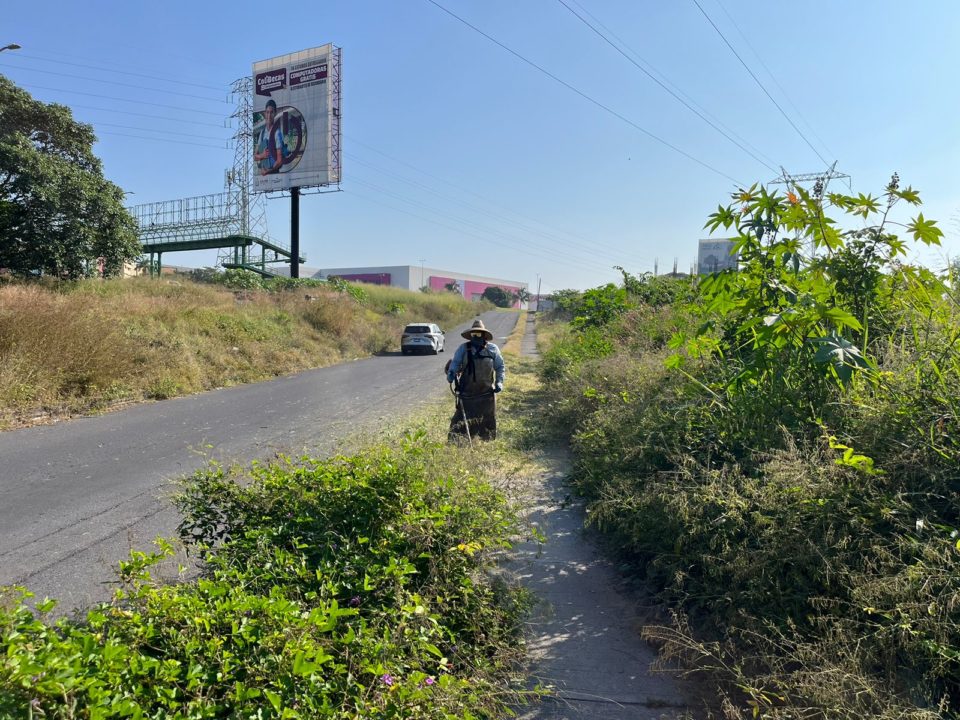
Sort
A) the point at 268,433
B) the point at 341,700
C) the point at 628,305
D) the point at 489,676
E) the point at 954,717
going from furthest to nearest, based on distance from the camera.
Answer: the point at 628,305 → the point at 268,433 → the point at 489,676 → the point at 954,717 → the point at 341,700

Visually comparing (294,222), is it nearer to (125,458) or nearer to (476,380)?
(125,458)

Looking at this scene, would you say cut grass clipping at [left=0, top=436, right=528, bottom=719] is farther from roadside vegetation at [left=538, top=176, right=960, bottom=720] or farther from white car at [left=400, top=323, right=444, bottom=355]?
white car at [left=400, top=323, right=444, bottom=355]

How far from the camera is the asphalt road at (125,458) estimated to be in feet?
12.7

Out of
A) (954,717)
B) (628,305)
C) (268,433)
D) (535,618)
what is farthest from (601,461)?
(628,305)

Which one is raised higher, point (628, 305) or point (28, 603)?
point (628, 305)

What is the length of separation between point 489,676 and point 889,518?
6.30 feet

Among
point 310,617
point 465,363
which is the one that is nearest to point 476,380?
point 465,363

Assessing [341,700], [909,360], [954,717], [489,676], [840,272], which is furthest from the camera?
[840,272]

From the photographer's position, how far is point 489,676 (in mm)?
2490

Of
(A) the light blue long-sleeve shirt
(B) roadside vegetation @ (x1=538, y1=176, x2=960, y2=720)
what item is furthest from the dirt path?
(A) the light blue long-sleeve shirt

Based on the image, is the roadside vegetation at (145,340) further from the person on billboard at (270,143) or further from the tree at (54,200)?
the person on billboard at (270,143)

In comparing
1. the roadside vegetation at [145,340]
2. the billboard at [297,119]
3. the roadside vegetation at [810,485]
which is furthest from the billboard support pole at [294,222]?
the roadside vegetation at [810,485]

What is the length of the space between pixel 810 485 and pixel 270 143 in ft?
123

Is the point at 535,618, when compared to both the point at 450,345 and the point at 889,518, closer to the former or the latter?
the point at 889,518
